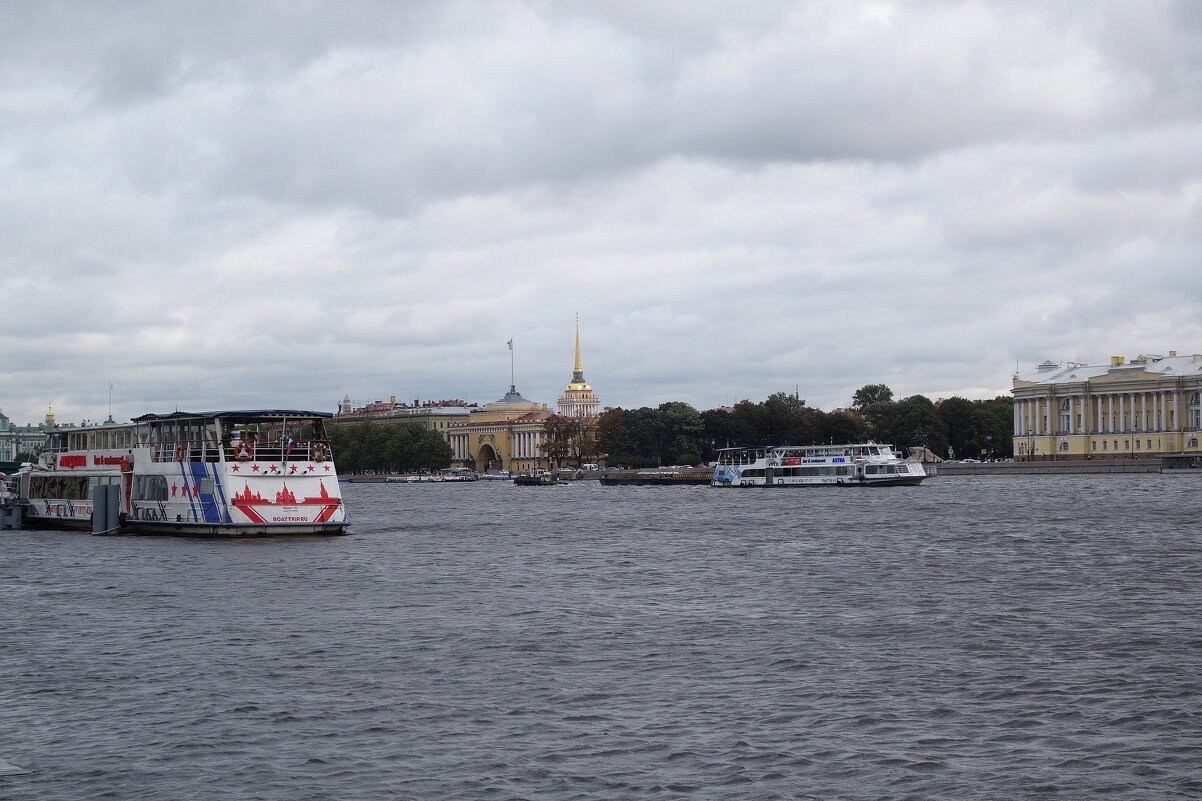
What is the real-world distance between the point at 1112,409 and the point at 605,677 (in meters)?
168

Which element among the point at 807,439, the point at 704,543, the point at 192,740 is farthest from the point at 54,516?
the point at 807,439

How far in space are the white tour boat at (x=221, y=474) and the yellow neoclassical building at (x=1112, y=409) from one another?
13988 cm

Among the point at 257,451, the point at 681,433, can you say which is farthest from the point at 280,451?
the point at 681,433

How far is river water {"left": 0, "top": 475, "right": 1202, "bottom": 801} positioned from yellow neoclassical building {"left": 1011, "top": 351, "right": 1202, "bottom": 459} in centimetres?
13678

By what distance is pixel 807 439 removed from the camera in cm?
17538

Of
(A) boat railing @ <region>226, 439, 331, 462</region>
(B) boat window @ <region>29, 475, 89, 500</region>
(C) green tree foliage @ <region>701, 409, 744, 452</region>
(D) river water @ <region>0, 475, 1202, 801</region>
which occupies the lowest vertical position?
(D) river water @ <region>0, 475, 1202, 801</region>

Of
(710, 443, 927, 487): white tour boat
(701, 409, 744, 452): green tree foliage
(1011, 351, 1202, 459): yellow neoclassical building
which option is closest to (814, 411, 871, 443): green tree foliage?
(701, 409, 744, 452): green tree foliage

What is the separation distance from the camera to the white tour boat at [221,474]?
146ft

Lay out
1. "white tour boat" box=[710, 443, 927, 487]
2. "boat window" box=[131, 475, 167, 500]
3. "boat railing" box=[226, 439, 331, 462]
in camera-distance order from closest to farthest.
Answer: "boat railing" box=[226, 439, 331, 462], "boat window" box=[131, 475, 167, 500], "white tour boat" box=[710, 443, 927, 487]

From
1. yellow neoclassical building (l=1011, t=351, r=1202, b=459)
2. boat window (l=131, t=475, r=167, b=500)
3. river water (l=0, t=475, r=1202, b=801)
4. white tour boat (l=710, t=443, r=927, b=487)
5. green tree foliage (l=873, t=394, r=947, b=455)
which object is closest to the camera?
river water (l=0, t=475, r=1202, b=801)

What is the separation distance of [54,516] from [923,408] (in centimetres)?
13722

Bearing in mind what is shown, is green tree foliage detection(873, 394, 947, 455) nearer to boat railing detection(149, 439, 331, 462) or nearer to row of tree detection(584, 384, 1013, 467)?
row of tree detection(584, 384, 1013, 467)

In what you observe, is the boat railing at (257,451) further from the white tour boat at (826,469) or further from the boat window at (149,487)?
the white tour boat at (826,469)

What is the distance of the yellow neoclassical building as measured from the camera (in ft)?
550
